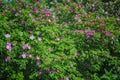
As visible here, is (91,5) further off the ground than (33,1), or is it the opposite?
(33,1)

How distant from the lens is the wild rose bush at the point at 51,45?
4.28 m

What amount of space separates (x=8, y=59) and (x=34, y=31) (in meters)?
0.72

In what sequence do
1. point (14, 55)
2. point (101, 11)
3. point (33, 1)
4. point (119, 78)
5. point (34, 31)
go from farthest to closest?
point (101, 11) < point (33, 1) < point (119, 78) < point (34, 31) < point (14, 55)

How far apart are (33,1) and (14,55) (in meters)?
1.61

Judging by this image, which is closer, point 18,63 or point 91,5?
point 18,63

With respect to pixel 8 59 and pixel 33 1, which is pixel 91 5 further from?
pixel 8 59

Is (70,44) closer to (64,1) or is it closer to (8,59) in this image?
(8,59)

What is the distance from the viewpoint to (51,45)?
15.0 feet

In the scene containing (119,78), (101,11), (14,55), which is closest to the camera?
(14,55)

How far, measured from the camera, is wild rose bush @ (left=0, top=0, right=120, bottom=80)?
4.28 m

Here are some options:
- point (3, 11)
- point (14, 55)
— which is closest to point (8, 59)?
point (14, 55)

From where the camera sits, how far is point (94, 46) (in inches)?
201

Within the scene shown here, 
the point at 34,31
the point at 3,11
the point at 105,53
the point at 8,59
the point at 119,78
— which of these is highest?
the point at 3,11

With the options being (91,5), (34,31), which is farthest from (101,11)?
(34,31)
